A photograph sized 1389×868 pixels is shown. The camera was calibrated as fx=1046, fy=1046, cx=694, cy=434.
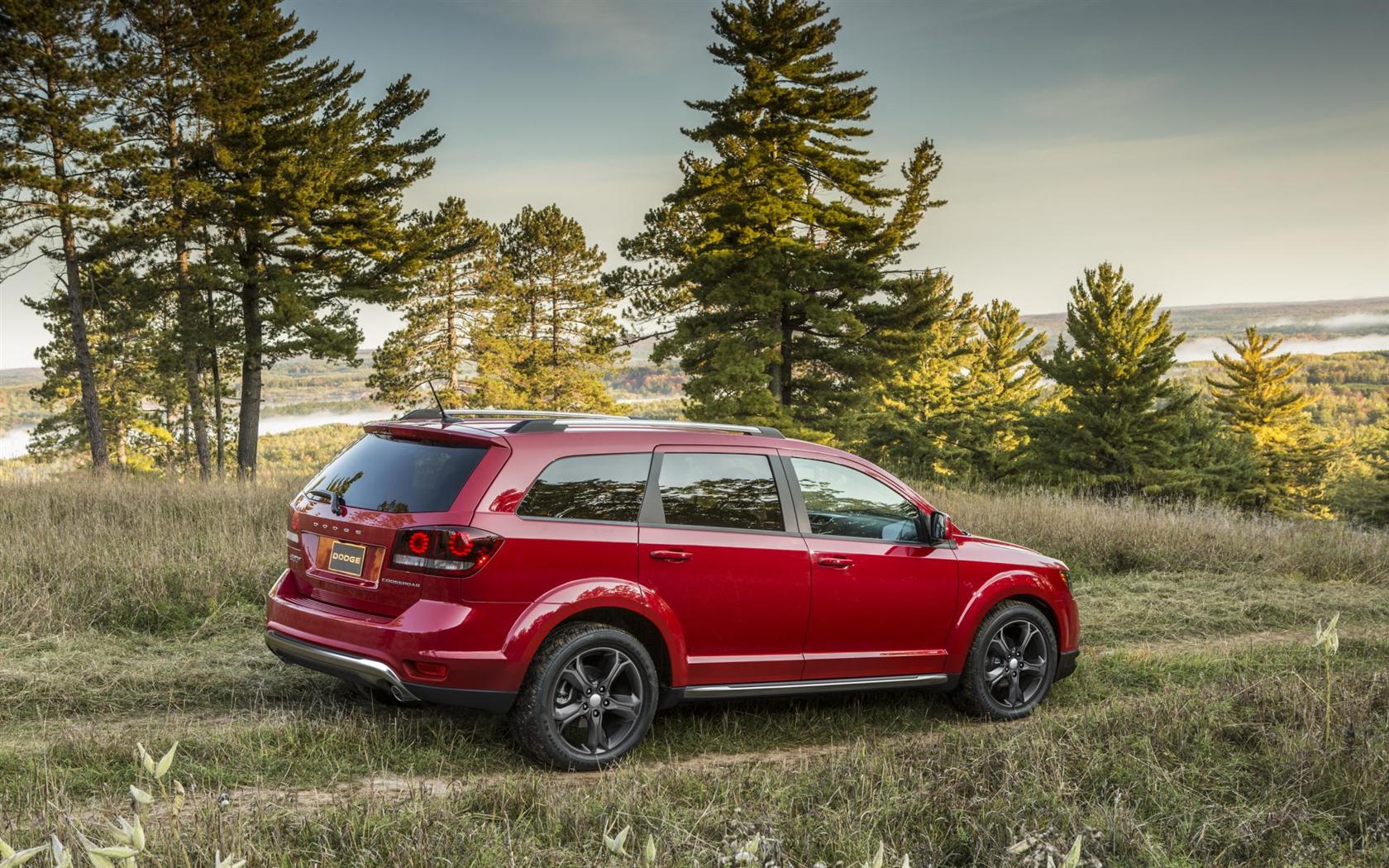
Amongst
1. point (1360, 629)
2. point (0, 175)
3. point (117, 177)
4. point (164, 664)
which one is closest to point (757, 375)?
point (117, 177)

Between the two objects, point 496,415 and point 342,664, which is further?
point 496,415

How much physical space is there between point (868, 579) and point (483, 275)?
45076mm

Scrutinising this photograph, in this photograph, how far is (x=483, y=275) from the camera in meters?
49.1

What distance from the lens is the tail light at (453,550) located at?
492 cm

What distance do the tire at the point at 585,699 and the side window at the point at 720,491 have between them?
0.76 metres

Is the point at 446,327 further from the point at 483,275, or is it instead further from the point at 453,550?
the point at 453,550

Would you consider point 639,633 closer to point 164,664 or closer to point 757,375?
point 164,664

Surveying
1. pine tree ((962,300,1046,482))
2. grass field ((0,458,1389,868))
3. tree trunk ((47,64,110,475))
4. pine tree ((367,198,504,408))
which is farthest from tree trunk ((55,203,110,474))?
pine tree ((962,300,1046,482))

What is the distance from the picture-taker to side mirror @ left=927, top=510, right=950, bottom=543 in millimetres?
6402

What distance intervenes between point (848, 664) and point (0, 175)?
25.9 m

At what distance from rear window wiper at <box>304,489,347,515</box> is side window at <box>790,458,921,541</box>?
8.28ft

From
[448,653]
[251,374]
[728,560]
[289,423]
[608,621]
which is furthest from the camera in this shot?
[289,423]

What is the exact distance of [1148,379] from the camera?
47531 mm

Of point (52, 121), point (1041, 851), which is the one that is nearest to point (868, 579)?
point (1041, 851)
